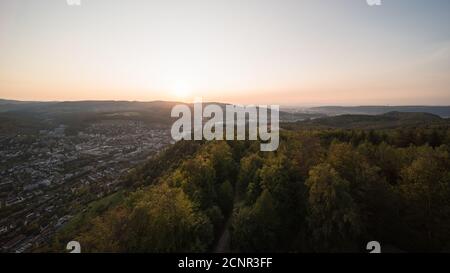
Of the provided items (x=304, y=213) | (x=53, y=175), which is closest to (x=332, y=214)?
(x=304, y=213)

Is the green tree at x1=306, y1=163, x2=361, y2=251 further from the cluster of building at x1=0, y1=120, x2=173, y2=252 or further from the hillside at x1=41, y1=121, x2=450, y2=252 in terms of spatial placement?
the cluster of building at x1=0, y1=120, x2=173, y2=252

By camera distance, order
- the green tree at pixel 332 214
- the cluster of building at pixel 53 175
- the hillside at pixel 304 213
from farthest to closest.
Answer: the cluster of building at pixel 53 175 < the green tree at pixel 332 214 < the hillside at pixel 304 213

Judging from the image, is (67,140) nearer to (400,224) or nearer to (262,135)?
(262,135)

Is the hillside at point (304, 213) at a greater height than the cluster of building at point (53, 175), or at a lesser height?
greater

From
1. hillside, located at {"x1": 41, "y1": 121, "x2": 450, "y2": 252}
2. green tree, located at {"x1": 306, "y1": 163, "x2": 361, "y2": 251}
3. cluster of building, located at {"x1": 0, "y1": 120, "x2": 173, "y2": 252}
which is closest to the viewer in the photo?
hillside, located at {"x1": 41, "y1": 121, "x2": 450, "y2": 252}

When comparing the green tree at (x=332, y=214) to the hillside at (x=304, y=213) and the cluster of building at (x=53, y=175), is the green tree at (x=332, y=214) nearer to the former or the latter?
the hillside at (x=304, y=213)

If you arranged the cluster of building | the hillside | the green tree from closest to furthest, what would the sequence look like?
the hillside
the green tree
the cluster of building

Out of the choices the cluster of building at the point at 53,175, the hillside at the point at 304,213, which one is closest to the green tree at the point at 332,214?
the hillside at the point at 304,213

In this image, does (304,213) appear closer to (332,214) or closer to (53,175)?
(332,214)

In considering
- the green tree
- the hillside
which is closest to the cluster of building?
the hillside

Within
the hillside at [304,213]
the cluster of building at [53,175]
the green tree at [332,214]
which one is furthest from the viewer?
the cluster of building at [53,175]

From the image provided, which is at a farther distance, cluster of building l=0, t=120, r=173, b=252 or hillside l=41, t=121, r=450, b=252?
cluster of building l=0, t=120, r=173, b=252
